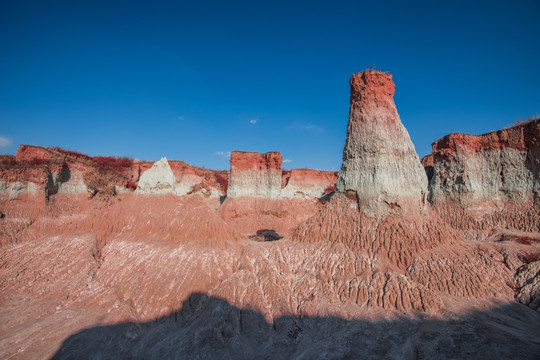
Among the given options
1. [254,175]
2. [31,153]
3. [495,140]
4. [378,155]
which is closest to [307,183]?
[254,175]

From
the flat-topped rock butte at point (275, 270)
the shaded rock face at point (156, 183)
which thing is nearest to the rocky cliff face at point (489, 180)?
the flat-topped rock butte at point (275, 270)

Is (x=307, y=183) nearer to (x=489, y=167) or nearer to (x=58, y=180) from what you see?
(x=489, y=167)

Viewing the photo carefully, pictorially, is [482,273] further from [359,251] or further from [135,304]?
[135,304]

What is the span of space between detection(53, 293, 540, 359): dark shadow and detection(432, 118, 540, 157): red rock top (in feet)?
41.3

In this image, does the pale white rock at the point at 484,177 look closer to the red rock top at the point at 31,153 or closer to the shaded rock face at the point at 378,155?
the shaded rock face at the point at 378,155

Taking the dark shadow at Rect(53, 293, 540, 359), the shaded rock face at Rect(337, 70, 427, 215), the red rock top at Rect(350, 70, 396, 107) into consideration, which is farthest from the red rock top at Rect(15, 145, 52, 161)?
the red rock top at Rect(350, 70, 396, 107)

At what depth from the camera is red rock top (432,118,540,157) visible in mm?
15790

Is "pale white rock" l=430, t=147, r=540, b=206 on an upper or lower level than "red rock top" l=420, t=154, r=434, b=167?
lower

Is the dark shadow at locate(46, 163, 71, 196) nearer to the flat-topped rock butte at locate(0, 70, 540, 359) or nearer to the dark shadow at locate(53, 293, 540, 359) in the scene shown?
the flat-topped rock butte at locate(0, 70, 540, 359)

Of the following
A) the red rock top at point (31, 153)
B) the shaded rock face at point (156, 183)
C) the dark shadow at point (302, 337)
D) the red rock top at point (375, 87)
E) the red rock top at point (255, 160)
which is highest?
the red rock top at point (375, 87)

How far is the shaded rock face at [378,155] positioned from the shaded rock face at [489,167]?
8.74 metres

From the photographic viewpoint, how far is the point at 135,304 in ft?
30.2

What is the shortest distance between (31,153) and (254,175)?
51.0 feet

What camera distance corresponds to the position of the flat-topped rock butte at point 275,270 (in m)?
7.51
